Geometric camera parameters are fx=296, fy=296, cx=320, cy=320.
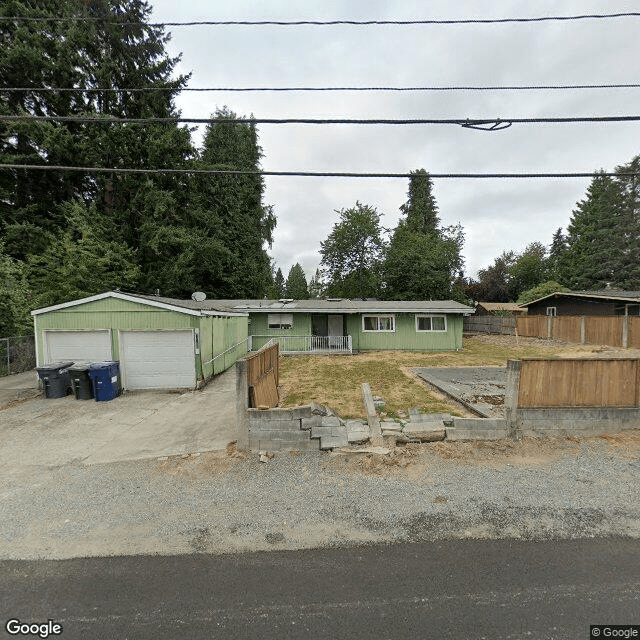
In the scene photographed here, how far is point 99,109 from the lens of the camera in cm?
1881

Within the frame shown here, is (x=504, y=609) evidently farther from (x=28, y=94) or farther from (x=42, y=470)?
(x=28, y=94)

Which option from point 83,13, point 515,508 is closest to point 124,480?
point 515,508

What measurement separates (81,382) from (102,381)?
0.65 metres

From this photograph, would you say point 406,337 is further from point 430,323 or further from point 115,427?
point 115,427

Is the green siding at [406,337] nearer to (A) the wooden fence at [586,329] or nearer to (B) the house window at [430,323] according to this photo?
(B) the house window at [430,323]

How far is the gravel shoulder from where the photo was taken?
3.21 meters

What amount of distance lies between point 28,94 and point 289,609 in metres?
27.1

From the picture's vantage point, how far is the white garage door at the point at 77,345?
30.7 feet

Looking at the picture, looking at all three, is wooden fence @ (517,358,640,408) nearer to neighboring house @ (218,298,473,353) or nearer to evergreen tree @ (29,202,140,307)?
neighboring house @ (218,298,473,353)

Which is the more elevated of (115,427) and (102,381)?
(102,381)

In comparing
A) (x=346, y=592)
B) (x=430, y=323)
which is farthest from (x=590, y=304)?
(x=346, y=592)

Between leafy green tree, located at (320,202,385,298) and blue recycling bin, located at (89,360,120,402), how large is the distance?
93.6 feet

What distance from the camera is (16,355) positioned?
477 inches

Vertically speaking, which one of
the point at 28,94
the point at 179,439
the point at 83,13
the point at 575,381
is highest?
the point at 83,13
